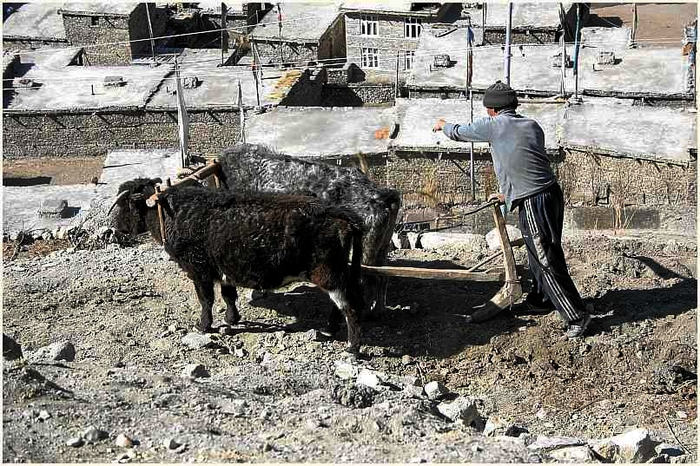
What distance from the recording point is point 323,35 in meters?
31.7

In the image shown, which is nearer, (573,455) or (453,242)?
(573,455)

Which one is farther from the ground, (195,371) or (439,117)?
(439,117)

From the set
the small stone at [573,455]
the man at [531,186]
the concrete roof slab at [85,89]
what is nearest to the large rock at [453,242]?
the man at [531,186]

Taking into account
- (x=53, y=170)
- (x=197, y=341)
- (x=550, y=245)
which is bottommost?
(x=53, y=170)

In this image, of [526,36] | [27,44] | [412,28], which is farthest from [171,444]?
[27,44]

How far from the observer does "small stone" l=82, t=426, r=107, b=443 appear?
7.05 meters

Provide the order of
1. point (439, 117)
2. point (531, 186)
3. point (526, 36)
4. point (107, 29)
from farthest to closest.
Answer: point (107, 29)
point (526, 36)
point (439, 117)
point (531, 186)

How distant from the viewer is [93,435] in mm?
7070

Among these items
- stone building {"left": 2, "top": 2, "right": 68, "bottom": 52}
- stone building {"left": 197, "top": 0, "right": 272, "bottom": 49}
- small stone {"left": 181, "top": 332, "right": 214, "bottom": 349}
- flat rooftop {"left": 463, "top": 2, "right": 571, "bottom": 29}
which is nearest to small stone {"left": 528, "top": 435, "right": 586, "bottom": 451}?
small stone {"left": 181, "top": 332, "right": 214, "bottom": 349}

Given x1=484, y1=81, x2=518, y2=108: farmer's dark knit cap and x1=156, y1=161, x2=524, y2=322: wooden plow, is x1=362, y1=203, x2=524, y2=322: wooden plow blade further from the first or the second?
x1=484, y1=81, x2=518, y2=108: farmer's dark knit cap

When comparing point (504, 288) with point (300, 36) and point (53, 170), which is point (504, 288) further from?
point (300, 36)

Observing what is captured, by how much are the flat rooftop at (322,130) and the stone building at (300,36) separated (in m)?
10.6

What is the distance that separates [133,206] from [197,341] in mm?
1721

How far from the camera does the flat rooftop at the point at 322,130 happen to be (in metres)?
18.5
